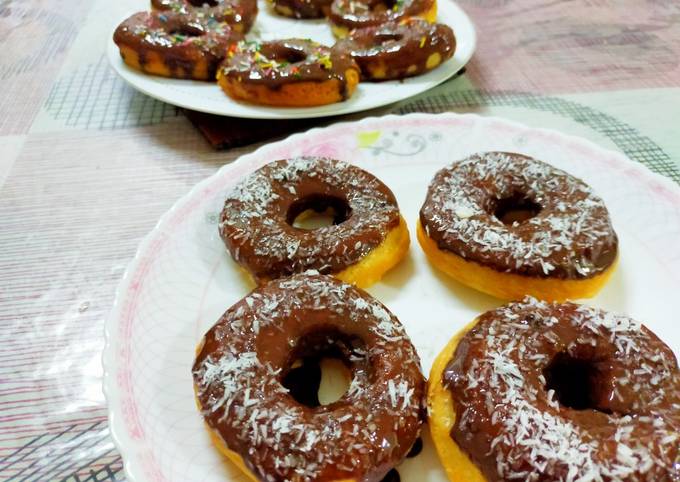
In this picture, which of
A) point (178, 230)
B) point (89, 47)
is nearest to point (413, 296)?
point (178, 230)

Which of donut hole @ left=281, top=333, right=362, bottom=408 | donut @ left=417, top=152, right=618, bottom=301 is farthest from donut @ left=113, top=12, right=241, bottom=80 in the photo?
donut hole @ left=281, top=333, right=362, bottom=408

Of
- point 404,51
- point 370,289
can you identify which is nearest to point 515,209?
point 370,289

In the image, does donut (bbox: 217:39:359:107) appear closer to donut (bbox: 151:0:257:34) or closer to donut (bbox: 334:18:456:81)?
donut (bbox: 334:18:456:81)

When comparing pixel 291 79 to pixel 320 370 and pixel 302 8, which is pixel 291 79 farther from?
pixel 320 370

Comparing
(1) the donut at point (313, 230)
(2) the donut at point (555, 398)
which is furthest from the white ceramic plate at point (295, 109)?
(2) the donut at point (555, 398)

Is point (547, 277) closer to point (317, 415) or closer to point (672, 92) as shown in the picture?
point (317, 415)
